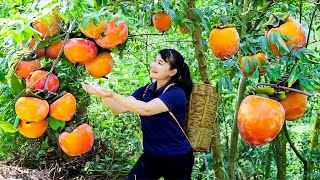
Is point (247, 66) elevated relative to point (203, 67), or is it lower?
elevated

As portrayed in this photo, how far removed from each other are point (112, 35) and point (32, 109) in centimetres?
42

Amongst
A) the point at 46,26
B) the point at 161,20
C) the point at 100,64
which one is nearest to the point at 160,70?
the point at 161,20

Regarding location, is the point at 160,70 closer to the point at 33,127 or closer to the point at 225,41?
the point at 225,41

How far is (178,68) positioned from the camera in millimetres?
2787

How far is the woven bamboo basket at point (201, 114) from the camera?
282cm

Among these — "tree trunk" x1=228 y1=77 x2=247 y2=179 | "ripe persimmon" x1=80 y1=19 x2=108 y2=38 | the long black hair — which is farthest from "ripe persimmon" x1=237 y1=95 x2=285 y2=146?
"tree trunk" x1=228 y1=77 x2=247 y2=179

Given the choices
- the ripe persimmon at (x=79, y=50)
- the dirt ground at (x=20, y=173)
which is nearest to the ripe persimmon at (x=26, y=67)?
the ripe persimmon at (x=79, y=50)

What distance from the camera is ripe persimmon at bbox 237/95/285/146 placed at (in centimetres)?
172

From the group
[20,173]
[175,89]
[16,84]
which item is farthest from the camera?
[20,173]

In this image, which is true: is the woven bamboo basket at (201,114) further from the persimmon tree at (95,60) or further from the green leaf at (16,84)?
the green leaf at (16,84)

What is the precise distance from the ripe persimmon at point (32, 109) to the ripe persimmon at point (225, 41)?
908mm

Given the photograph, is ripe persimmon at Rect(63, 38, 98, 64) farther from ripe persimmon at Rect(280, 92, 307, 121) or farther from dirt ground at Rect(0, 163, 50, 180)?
dirt ground at Rect(0, 163, 50, 180)

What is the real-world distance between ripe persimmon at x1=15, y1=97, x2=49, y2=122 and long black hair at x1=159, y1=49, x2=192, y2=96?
1.11 metres

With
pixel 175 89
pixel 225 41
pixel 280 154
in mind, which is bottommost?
pixel 280 154
